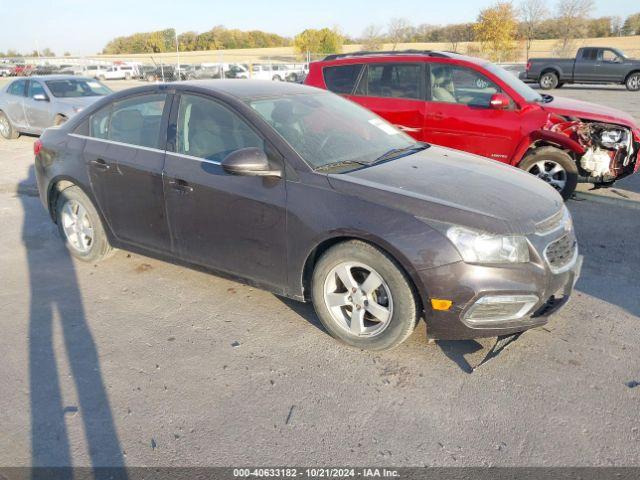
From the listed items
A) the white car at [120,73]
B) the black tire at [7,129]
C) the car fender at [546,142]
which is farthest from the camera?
the white car at [120,73]

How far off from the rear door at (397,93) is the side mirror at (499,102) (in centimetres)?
87

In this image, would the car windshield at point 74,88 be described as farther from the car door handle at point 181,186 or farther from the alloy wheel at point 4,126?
the car door handle at point 181,186

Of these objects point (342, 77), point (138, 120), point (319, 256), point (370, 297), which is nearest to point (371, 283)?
point (370, 297)

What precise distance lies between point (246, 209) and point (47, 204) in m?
2.57

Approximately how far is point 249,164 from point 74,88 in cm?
1059

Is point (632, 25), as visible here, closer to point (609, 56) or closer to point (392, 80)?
point (609, 56)

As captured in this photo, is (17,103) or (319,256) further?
(17,103)

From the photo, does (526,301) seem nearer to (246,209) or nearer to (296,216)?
(296,216)

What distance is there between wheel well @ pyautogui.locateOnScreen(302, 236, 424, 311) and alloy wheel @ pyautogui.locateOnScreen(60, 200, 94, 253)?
2.30 meters

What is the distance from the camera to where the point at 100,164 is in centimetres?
441

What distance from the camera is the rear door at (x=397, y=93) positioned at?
6918mm

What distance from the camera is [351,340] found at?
3.38 metres

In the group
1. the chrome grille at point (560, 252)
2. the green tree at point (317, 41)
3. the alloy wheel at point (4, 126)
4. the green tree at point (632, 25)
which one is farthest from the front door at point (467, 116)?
the green tree at point (632, 25)

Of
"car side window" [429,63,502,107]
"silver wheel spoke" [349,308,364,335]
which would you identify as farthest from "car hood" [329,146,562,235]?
"car side window" [429,63,502,107]
